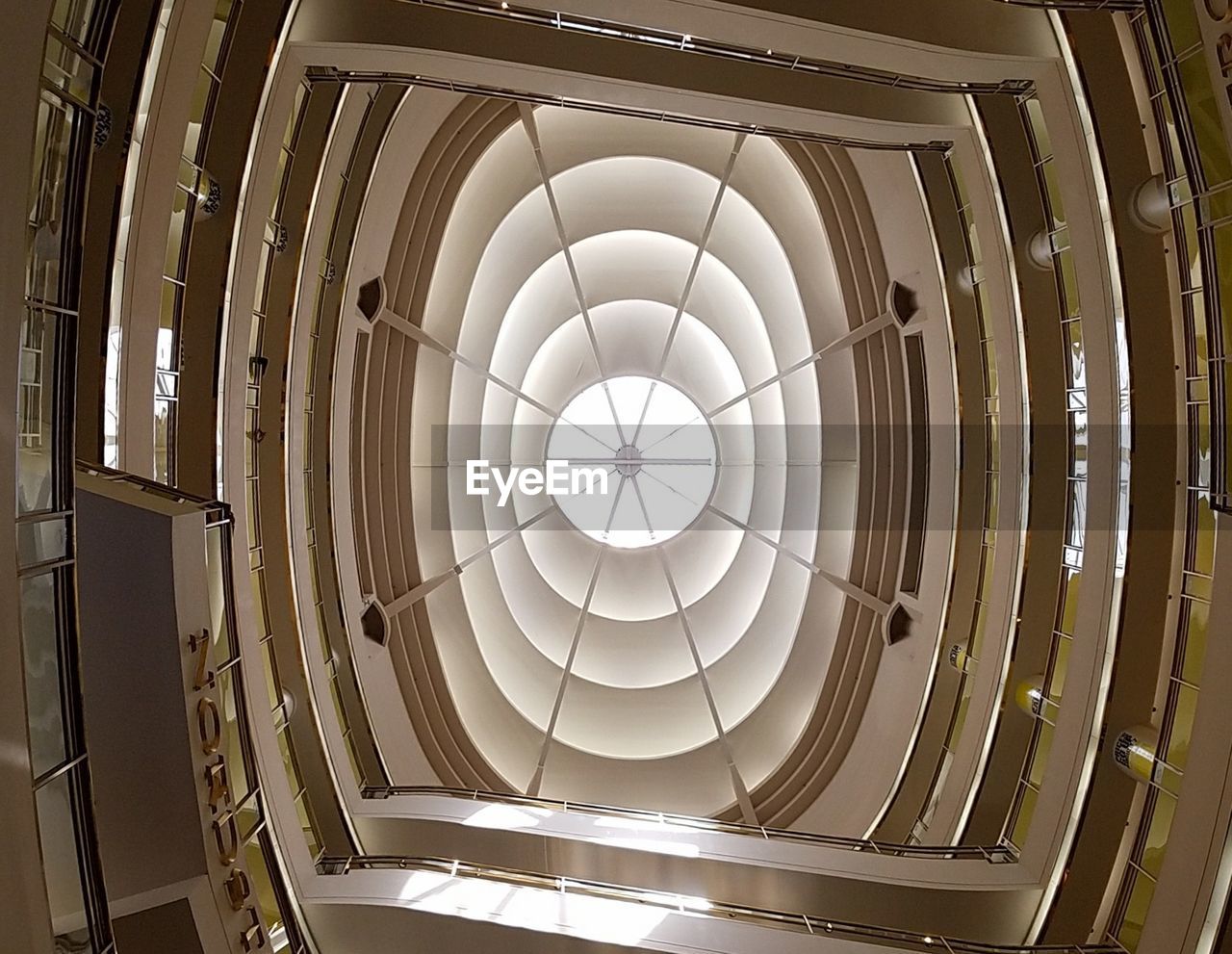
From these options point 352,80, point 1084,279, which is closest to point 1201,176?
point 1084,279

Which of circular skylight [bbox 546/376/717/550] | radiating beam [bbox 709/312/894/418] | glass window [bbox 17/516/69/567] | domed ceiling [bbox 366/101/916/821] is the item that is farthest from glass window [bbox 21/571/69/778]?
circular skylight [bbox 546/376/717/550]

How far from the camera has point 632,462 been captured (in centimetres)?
2119

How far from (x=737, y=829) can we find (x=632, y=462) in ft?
35.7

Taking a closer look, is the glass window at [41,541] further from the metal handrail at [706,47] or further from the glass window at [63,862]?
the metal handrail at [706,47]

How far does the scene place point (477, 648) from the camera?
1794 centimetres

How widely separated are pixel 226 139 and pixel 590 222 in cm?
1082

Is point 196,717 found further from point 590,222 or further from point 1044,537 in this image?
point 590,222

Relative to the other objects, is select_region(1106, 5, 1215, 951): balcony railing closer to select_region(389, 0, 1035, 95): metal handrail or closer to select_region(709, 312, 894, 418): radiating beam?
select_region(389, 0, 1035, 95): metal handrail

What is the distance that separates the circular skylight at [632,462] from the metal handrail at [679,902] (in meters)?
11.0

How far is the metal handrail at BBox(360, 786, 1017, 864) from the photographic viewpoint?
11.4 m

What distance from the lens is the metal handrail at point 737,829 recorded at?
11.4 metres

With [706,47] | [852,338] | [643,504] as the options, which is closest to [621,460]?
[643,504]

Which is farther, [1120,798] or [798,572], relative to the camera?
[798,572]

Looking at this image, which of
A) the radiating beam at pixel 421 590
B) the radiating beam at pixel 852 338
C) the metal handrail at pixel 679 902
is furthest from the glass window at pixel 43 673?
the radiating beam at pixel 852 338
